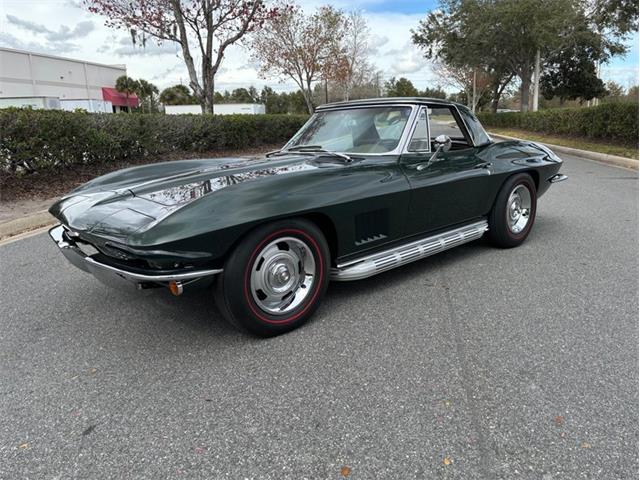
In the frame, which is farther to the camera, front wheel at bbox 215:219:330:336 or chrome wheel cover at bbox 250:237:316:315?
chrome wheel cover at bbox 250:237:316:315

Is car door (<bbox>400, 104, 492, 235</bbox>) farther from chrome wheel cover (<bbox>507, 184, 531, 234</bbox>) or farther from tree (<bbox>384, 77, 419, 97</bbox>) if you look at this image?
tree (<bbox>384, 77, 419, 97</bbox>)

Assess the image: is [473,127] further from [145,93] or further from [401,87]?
[401,87]

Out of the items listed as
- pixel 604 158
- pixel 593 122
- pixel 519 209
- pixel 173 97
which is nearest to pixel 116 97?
pixel 173 97

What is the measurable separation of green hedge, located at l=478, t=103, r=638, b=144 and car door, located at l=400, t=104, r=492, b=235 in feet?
40.2

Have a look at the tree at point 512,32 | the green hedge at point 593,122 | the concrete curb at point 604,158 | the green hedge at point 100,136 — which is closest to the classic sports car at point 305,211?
the green hedge at point 100,136

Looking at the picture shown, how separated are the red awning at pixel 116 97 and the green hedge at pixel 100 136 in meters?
44.0

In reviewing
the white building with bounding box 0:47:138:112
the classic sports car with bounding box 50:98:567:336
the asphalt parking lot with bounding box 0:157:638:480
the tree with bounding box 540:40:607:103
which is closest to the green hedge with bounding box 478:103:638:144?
the classic sports car with bounding box 50:98:567:336

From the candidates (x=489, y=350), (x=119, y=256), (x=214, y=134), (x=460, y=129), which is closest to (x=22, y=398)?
(x=119, y=256)

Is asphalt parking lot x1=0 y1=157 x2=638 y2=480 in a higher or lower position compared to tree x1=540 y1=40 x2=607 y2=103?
lower

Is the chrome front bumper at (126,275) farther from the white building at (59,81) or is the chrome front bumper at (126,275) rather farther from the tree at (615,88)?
the tree at (615,88)

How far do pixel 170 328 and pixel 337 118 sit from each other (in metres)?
2.29

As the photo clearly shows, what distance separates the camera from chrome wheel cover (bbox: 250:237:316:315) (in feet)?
9.09

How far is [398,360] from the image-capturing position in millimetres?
2584

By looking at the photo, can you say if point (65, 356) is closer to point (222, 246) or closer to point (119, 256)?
point (119, 256)
